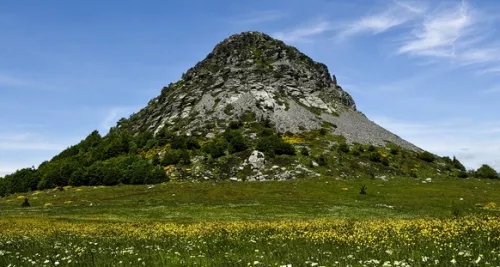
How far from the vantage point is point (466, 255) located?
11133 millimetres

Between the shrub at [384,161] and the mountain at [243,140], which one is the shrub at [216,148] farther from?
the shrub at [384,161]

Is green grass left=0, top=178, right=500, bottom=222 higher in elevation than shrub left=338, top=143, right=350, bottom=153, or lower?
lower

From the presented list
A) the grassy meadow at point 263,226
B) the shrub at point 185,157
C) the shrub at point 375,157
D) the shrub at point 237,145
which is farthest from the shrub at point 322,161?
the shrub at point 185,157

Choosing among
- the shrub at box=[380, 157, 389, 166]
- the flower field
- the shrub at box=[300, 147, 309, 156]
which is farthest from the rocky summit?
the flower field

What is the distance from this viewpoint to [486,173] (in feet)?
363

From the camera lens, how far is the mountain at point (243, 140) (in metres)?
106

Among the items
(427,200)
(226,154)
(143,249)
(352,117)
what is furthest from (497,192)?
(352,117)

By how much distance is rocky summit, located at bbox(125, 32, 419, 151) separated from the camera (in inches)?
5812

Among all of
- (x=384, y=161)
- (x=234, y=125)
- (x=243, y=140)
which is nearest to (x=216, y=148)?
(x=243, y=140)

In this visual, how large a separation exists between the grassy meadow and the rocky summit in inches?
2326

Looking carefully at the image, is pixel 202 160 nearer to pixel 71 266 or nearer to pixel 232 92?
pixel 232 92

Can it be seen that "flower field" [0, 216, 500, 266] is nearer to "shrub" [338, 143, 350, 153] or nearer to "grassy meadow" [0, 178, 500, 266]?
"grassy meadow" [0, 178, 500, 266]

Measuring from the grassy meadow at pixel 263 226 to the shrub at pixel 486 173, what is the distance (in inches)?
1057

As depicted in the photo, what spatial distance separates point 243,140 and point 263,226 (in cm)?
9185
